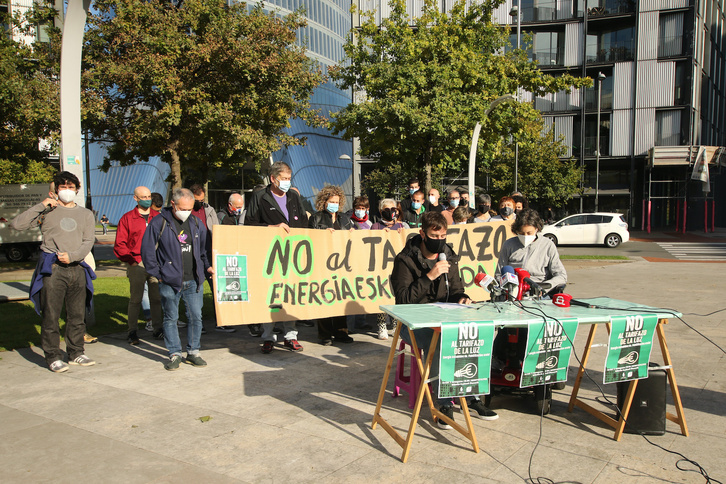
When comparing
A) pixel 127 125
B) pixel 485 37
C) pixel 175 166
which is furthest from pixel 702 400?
pixel 485 37

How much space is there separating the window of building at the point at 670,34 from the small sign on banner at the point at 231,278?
43.8 meters

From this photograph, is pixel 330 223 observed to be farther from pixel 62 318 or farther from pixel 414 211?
pixel 62 318

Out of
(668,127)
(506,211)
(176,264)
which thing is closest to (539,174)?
(668,127)

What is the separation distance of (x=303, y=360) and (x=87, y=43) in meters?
11.4

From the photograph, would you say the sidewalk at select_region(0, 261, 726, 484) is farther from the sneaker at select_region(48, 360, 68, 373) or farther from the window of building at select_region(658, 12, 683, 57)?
the window of building at select_region(658, 12, 683, 57)

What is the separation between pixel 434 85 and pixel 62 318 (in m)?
14.2

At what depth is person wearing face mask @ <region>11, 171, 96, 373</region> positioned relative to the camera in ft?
20.6

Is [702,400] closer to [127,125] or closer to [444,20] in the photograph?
[127,125]

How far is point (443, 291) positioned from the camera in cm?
A: 518

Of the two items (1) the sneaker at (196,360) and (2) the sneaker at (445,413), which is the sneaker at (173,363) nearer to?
(1) the sneaker at (196,360)

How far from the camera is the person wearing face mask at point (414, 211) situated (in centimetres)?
913

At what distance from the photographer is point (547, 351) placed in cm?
431

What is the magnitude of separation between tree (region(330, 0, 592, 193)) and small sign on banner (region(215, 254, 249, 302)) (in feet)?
40.2

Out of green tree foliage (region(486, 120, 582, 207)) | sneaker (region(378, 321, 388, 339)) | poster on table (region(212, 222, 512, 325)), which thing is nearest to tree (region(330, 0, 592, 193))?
poster on table (region(212, 222, 512, 325))
